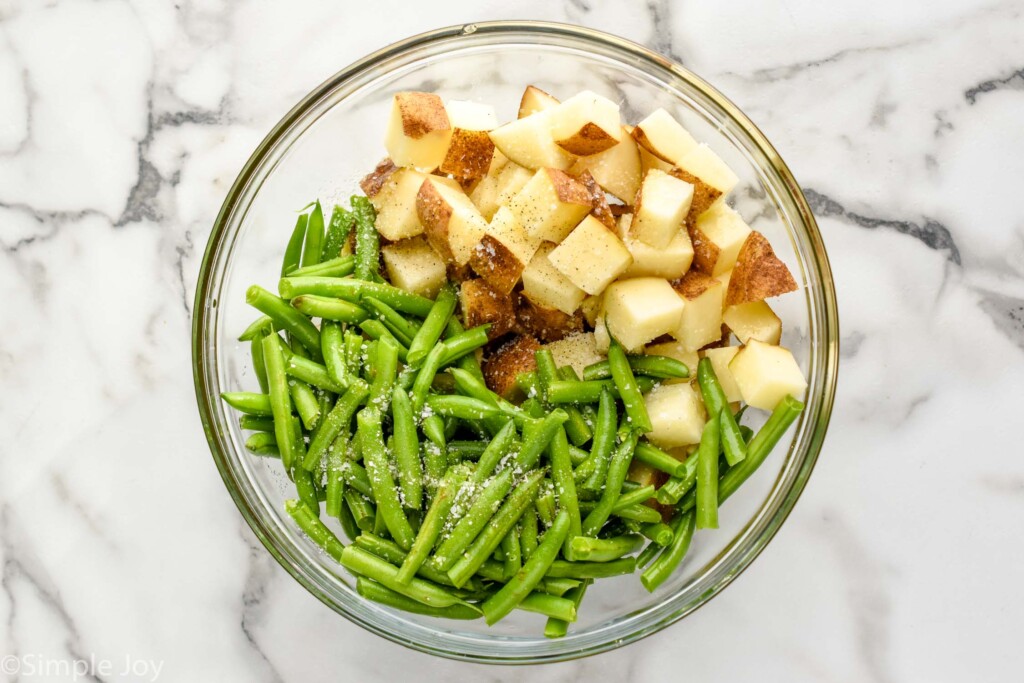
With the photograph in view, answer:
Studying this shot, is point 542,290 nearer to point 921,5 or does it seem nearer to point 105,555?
point 921,5

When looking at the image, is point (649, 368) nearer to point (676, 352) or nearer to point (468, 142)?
point (676, 352)

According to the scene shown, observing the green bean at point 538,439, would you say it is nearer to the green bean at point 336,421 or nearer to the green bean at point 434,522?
the green bean at point 434,522

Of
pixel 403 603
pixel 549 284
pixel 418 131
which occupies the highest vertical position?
pixel 418 131

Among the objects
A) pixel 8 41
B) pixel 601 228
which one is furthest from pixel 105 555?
pixel 601 228

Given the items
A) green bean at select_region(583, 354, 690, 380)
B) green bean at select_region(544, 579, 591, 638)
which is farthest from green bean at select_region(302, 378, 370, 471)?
green bean at select_region(544, 579, 591, 638)

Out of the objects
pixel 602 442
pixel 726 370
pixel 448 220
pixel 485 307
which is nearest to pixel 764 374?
pixel 726 370

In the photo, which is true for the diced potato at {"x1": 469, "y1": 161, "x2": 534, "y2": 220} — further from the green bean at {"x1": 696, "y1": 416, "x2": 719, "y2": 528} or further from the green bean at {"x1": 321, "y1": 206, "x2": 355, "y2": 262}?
the green bean at {"x1": 696, "y1": 416, "x2": 719, "y2": 528}

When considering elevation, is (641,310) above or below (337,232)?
below
